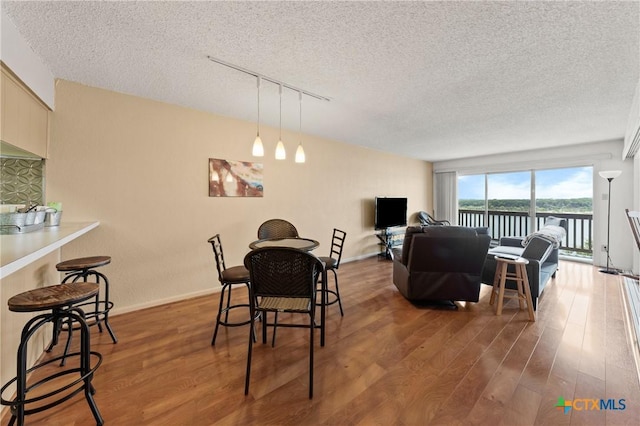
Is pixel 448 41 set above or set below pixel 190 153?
above

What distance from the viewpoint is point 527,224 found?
5879mm

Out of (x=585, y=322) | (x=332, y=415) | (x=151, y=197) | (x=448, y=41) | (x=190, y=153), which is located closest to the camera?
(x=332, y=415)

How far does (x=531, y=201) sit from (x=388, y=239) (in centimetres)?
339

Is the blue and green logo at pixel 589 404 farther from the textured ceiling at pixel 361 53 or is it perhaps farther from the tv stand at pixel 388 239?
the tv stand at pixel 388 239

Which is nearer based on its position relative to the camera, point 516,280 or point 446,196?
point 516,280

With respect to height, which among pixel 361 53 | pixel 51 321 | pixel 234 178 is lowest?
pixel 51 321

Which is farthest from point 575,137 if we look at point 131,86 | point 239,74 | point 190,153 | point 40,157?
point 40,157

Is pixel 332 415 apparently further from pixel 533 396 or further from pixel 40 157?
pixel 40 157

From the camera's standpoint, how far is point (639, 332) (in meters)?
2.25

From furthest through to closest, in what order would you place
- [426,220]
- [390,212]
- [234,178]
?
1. [426,220]
2. [390,212]
3. [234,178]

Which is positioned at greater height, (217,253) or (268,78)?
(268,78)

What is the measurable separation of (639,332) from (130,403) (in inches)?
160

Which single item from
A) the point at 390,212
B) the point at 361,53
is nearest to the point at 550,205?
the point at 390,212

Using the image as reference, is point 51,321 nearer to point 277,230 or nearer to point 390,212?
point 277,230
